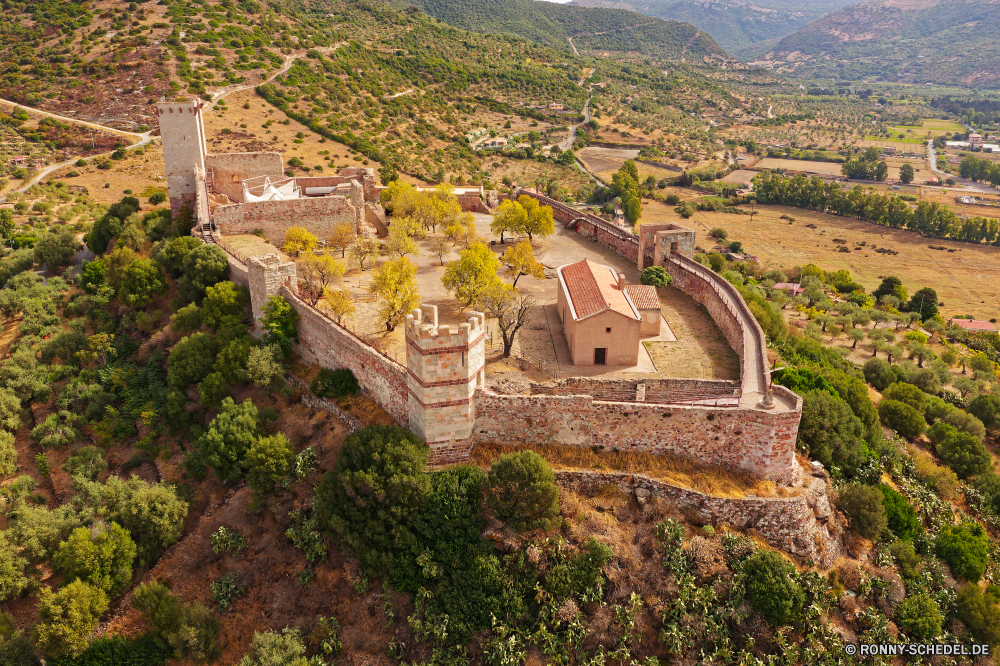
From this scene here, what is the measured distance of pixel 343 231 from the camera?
32656mm

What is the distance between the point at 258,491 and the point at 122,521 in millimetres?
5284

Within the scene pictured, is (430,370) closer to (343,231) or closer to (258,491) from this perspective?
(258,491)

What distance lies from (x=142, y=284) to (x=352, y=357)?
15.9 meters

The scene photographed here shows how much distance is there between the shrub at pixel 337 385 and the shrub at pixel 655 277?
592 inches

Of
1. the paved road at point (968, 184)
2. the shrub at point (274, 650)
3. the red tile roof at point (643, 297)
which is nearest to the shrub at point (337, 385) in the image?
the shrub at point (274, 650)

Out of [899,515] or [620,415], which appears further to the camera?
[899,515]

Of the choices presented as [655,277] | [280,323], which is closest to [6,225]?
[280,323]

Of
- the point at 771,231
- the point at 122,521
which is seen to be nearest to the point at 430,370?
the point at 122,521

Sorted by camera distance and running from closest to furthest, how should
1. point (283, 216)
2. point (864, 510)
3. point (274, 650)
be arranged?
point (274, 650)
point (864, 510)
point (283, 216)

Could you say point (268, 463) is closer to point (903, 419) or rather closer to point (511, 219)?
point (511, 219)

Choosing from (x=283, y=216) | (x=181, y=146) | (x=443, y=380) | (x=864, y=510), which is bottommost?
(x=864, y=510)

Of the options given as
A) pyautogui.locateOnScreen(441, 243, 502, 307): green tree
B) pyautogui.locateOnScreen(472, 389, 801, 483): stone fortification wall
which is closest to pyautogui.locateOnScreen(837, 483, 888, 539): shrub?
pyautogui.locateOnScreen(472, 389, 801, 483): stone fortification wall

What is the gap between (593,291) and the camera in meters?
24.7

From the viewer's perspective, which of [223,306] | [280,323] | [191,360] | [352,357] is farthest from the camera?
[223,306]
